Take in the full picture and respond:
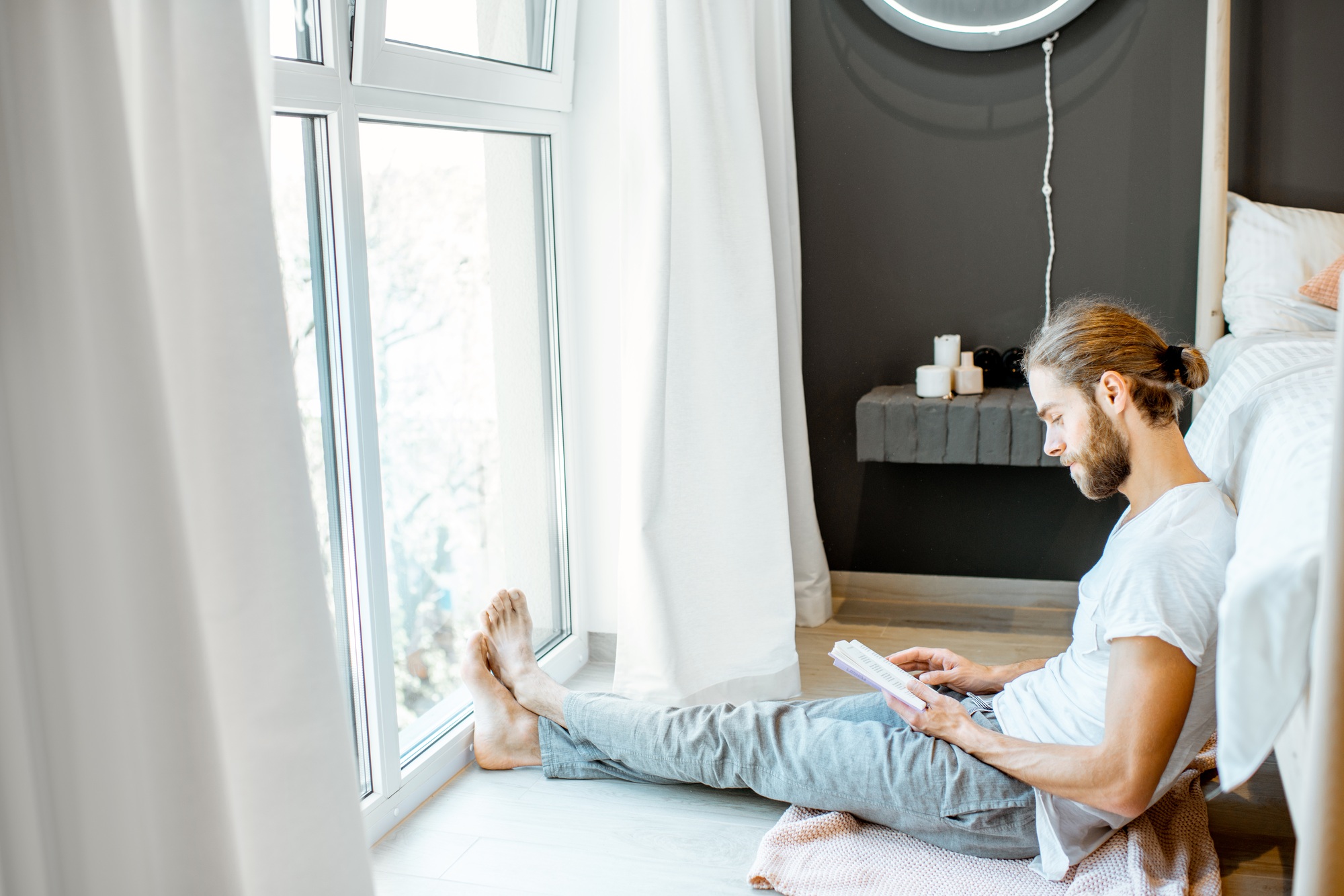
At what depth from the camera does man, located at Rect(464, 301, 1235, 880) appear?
1.47m

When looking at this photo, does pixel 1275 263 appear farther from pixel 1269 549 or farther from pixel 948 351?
pixel 1269 549

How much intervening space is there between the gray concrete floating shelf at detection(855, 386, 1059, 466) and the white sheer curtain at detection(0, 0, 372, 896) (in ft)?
6.34

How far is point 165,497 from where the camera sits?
0.98 metres

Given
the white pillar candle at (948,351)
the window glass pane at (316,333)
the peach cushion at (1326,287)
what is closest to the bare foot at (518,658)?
the window glass pane at (316,333)

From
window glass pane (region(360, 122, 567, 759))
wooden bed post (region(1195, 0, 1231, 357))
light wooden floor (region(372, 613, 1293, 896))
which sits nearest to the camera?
light wooden floor (region(372, 613, 1293, 896))

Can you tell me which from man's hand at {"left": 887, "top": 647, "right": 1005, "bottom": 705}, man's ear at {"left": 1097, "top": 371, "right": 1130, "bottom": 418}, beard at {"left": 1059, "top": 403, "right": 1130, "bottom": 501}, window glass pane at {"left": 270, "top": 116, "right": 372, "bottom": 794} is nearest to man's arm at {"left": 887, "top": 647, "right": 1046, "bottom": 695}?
man's hand at {"left": 887, "top": 647, "right": 1005, "bottom": 705}

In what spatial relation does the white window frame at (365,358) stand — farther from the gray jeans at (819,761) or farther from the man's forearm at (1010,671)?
the man's forearm at (1010,671)

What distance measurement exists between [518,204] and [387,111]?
0.58 meters

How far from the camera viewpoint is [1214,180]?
103 inches

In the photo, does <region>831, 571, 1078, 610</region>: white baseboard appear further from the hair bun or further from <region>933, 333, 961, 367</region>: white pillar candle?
the hair bun

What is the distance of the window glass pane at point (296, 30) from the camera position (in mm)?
1686

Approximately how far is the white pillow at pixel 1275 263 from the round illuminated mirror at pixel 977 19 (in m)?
0.65

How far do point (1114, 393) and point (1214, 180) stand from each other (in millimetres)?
1295

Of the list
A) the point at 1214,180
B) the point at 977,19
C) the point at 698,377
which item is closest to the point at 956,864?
the point at 698,377
